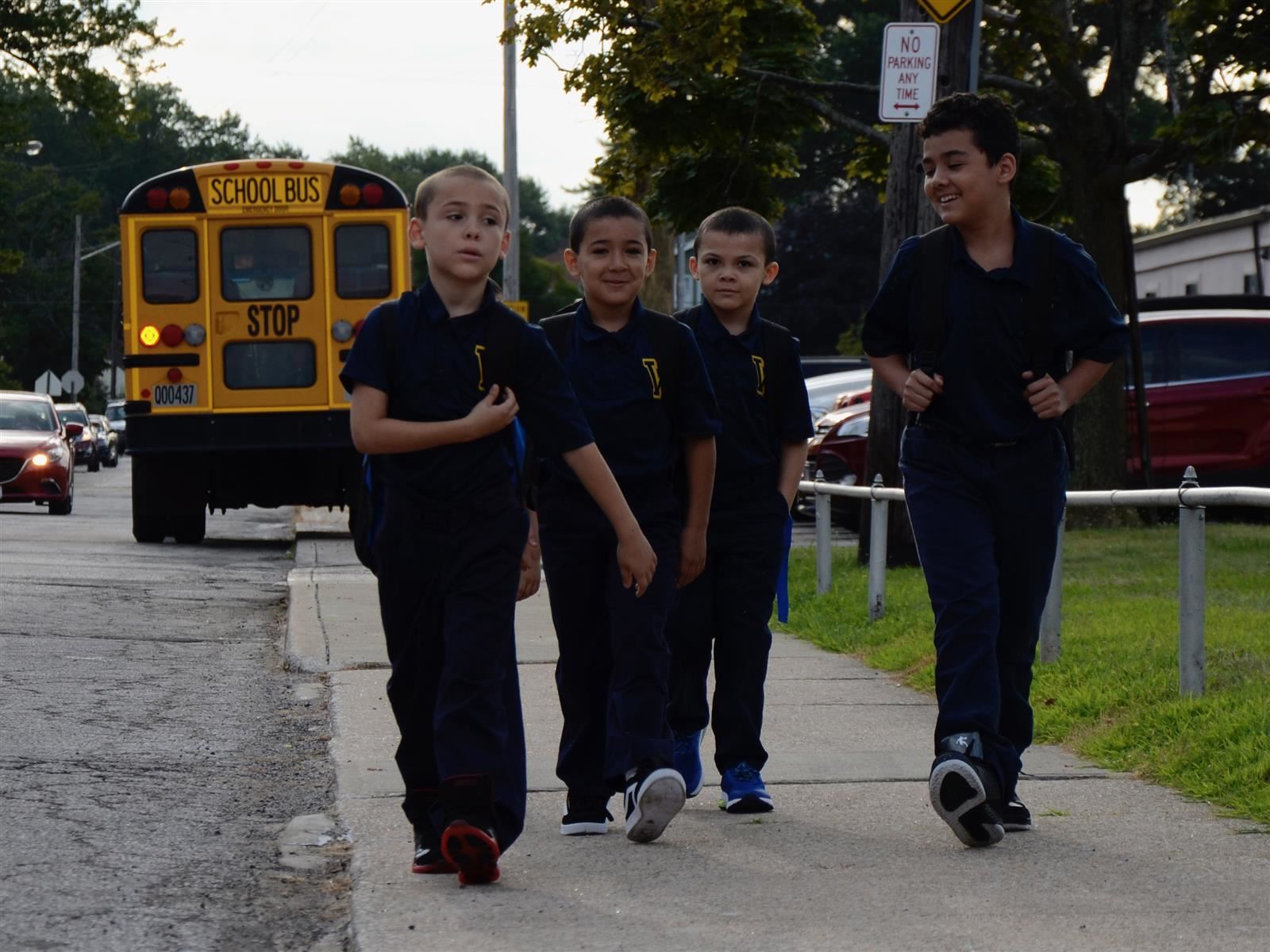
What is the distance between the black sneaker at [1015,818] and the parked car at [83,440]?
39.0 meters

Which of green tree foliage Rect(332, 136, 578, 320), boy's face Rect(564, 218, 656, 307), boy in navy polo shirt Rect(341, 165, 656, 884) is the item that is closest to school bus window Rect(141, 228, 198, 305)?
boy's face Rect(564, 218, 656, 307)

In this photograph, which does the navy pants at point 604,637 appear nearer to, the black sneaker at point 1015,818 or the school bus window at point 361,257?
the black sneaker at point 1015,818

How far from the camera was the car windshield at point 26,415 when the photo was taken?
24.3 metres

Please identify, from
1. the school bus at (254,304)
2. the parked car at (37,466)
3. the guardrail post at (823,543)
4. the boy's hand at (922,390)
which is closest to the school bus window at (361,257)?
the school bus at (254,304)

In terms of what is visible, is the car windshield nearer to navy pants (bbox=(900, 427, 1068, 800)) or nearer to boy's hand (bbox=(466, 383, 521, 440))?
navy pants (bbox=(900, 427, 1068, 800))

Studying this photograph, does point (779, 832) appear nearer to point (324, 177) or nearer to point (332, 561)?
point (332, 561)

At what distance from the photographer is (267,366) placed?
1695 centimetres

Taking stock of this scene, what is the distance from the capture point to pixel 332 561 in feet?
49.2

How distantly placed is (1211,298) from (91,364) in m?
71.3

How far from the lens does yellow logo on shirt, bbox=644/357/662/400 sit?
5.09 m

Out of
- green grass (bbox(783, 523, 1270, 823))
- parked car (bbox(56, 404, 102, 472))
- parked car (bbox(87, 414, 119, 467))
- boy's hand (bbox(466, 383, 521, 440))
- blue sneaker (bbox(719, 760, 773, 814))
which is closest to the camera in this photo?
boy's hand (bbox(466, 383, 521, 440))

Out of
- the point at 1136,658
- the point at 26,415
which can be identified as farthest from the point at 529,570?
the point at 26,415

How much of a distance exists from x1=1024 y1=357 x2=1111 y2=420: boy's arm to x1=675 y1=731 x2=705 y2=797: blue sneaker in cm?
130

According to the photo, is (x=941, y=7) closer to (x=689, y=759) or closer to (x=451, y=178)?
(x=689, y=759)
